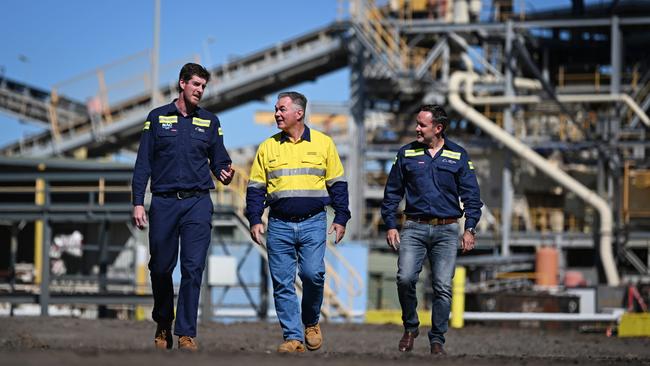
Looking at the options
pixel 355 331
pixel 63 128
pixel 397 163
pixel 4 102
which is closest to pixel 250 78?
pixel 63 128

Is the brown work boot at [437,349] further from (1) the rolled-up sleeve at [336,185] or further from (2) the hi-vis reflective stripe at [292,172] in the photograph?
(2) the hi-vis reflective stripe at [292,172]

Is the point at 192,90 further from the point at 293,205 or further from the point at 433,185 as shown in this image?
the point at 433,185

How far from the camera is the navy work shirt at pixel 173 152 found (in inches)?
387

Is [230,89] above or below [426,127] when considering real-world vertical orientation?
above

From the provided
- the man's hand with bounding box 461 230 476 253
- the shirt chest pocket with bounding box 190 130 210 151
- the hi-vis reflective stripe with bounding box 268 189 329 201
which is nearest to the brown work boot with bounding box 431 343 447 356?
the man's hand with bounding box 461 230 476 253

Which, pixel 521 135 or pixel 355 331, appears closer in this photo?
pixel 355 331

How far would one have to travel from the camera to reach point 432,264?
34.5ft

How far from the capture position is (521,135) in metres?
38.8

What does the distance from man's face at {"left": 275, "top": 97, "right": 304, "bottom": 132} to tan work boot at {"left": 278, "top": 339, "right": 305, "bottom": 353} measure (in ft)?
5.32

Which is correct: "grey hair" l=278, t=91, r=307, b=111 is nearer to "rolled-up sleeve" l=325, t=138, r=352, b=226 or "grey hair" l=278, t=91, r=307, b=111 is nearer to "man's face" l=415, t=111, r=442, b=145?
"rolled-up sleeve" l=325, t=138, r=352, b=226

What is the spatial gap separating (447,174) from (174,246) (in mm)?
2298

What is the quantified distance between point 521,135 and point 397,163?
28614 mm

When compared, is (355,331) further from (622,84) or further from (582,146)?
(622,84)

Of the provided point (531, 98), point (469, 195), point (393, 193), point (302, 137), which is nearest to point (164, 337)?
point (302, 137)
